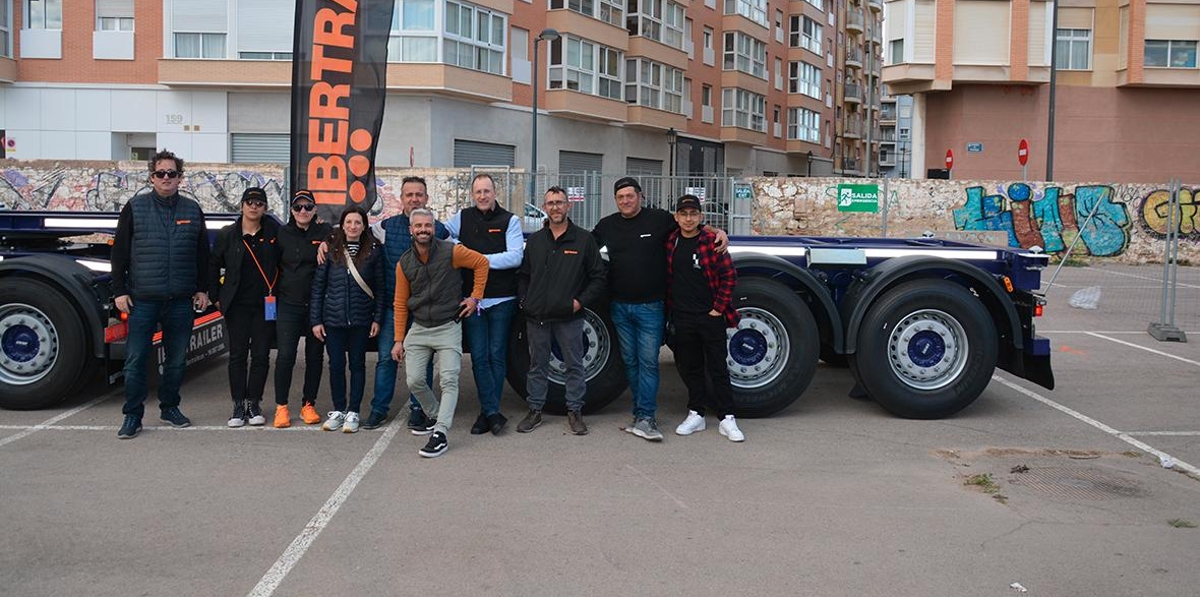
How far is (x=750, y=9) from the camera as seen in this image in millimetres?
57406

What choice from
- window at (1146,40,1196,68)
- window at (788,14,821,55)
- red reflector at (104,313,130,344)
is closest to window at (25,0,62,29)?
red reflector at (104,313,130,344)

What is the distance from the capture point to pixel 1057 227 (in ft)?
89.2

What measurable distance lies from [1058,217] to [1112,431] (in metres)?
21.6

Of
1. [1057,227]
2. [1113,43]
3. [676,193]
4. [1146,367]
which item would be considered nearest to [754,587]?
[1146,367]

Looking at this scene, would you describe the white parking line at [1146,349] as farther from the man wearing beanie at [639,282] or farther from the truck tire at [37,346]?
the truck tire at [37,346]

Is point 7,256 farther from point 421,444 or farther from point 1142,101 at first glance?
point 1142,101

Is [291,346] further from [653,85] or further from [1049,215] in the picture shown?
[653,85]

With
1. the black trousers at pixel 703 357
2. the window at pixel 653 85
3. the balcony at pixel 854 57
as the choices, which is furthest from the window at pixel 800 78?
the black trousers at pixel 703 357

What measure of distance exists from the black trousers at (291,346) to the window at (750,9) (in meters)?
51.2

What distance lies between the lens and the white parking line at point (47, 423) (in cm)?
697

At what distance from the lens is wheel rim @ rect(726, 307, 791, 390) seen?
7.62m

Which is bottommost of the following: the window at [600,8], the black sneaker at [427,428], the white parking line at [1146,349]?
the black sneaker at [427,428]

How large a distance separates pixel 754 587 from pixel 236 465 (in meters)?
3.55

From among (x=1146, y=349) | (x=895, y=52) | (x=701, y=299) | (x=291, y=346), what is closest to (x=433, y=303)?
(x=291, y=346)
